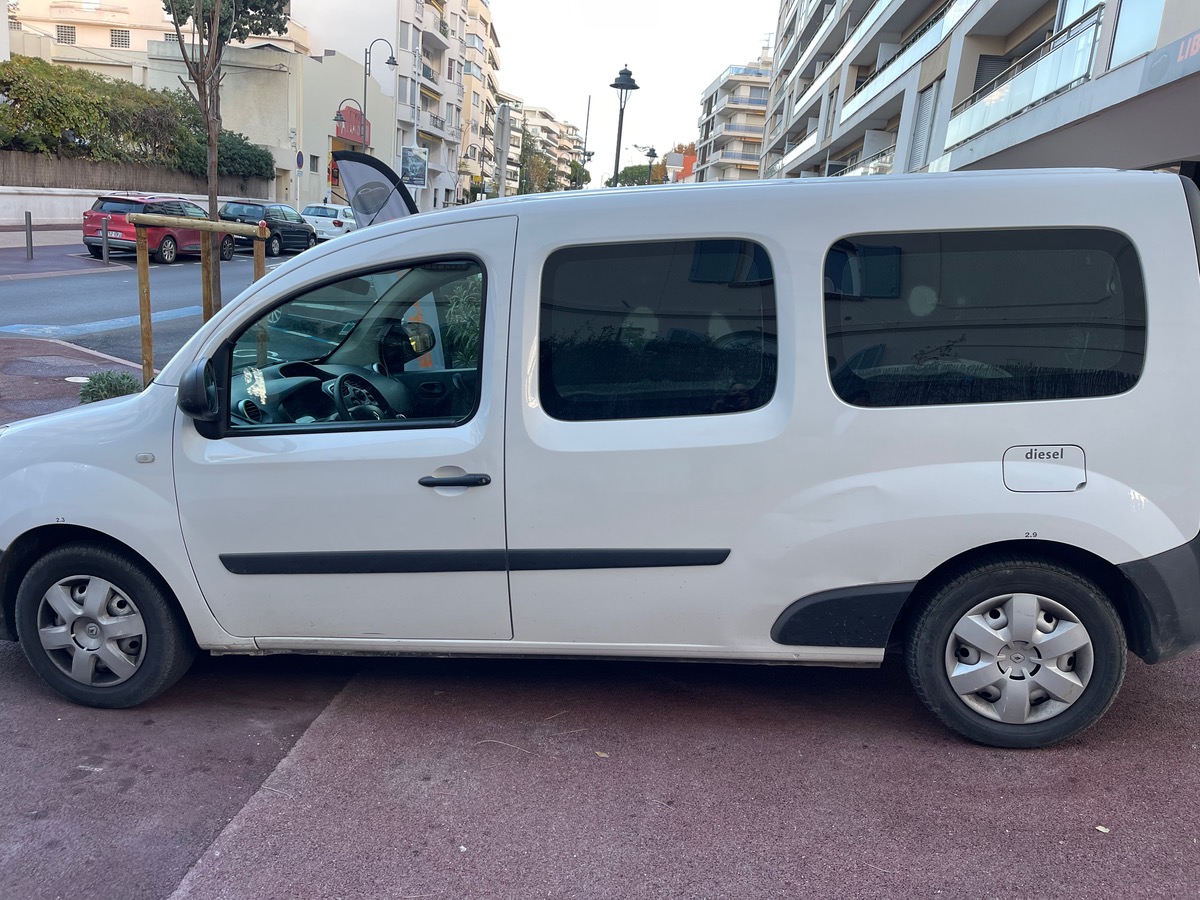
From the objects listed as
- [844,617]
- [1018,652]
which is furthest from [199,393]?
[1018,652]

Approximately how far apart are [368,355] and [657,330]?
1353 millimetres

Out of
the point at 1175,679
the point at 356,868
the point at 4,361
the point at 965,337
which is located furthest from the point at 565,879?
the point at 4,361

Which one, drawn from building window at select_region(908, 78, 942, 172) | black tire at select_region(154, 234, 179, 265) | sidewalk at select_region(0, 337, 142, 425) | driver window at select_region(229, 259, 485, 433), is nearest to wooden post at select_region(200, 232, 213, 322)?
sidewalk at select_region(0, 337, 142, 425)

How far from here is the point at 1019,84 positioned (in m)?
17.0

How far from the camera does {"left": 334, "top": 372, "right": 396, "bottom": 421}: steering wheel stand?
144 inches

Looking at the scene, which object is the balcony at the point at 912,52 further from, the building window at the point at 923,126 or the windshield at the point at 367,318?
the windshield at the point at 367,318

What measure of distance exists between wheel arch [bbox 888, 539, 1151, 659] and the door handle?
1506mm

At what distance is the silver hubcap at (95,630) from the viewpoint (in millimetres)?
3662

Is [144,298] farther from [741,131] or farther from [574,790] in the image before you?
[741,131]

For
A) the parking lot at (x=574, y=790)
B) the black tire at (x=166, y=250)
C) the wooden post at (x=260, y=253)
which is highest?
the black tire at (x=166, y=250)

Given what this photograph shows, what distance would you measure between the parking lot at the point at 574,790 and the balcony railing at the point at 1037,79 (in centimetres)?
1289

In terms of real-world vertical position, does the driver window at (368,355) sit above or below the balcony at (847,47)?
below

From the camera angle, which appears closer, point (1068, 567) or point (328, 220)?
point (1068, 567)

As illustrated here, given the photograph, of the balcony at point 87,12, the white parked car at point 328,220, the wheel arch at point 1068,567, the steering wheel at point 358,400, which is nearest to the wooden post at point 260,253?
the steering wheel at point 358,400
